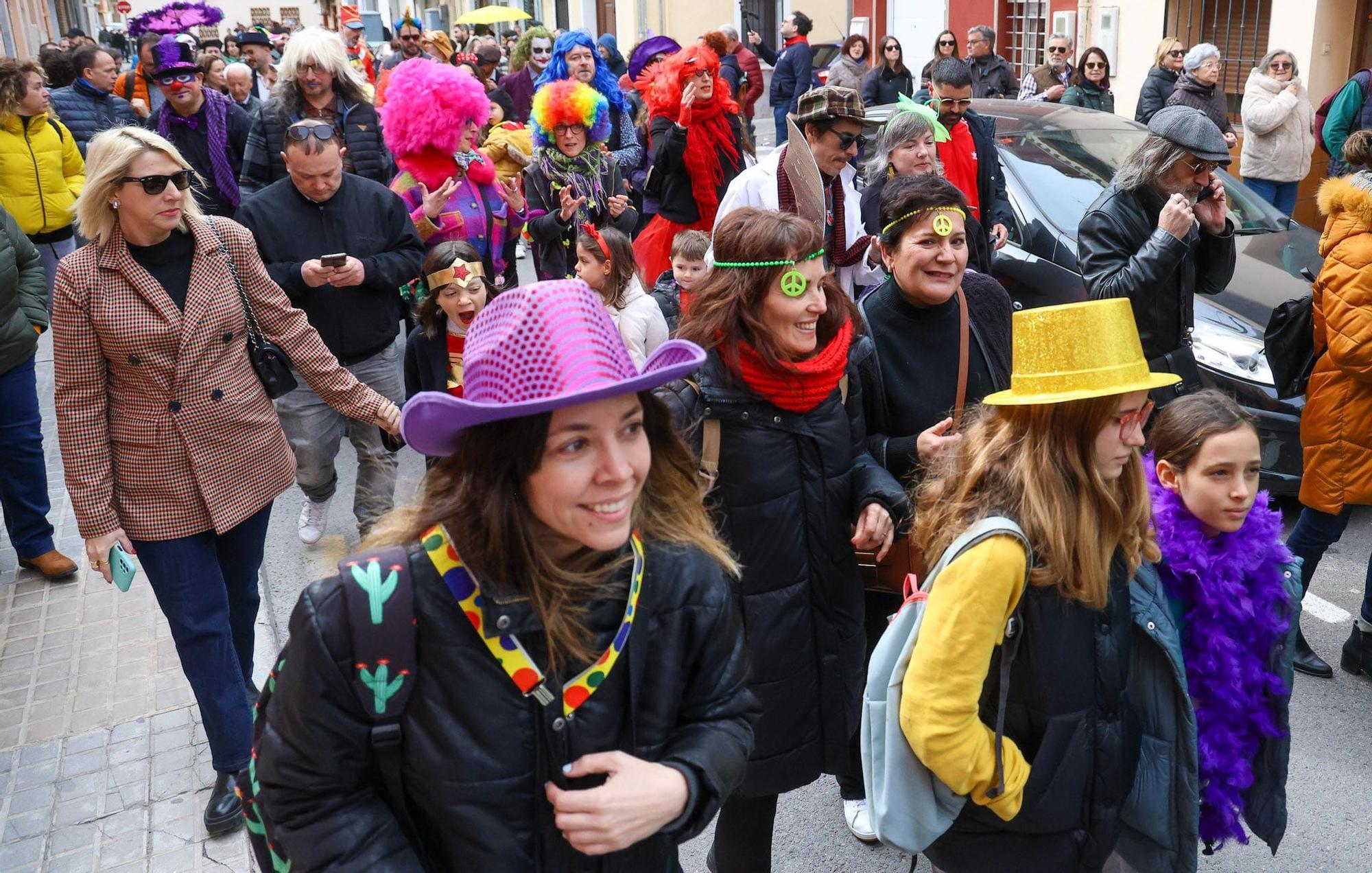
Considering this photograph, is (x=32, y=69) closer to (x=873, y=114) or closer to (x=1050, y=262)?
(x=873, y=114)

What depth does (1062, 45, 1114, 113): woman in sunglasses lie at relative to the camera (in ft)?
39.2

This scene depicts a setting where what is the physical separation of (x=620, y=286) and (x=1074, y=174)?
3.14 m

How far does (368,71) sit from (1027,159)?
11661 mm

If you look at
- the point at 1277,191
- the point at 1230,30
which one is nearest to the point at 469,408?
the point at 1277,191

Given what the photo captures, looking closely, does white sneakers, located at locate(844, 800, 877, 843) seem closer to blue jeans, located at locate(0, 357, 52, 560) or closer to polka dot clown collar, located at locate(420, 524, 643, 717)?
polka dot clown collar, located at locate(420, 524, 643, 717)

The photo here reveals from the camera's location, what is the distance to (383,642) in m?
1.74

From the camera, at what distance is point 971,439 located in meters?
2.59

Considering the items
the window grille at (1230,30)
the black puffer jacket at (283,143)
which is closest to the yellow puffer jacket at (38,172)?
the black puffer jacket at (283,143)

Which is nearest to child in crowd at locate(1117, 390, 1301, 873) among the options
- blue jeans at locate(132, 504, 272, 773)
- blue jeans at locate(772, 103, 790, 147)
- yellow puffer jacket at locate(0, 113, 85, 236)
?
blue jeans at locate(132, 504, 272, 773)

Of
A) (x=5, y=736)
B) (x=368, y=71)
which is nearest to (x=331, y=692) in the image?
(x=5, y=736)

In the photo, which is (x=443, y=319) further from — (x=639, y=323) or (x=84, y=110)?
(x=84, y=110)

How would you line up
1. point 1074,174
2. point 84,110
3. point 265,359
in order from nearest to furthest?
point 265,359
point 1074,174
point 84,110

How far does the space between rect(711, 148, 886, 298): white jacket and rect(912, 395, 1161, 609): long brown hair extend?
2.98 m

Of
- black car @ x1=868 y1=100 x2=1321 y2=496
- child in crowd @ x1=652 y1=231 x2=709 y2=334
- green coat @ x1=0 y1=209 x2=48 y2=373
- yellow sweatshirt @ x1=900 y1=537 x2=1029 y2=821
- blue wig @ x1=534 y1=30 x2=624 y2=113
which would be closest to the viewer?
yellow sweatshirt @ x1=900 y1=537 x2=1029 y2=821
